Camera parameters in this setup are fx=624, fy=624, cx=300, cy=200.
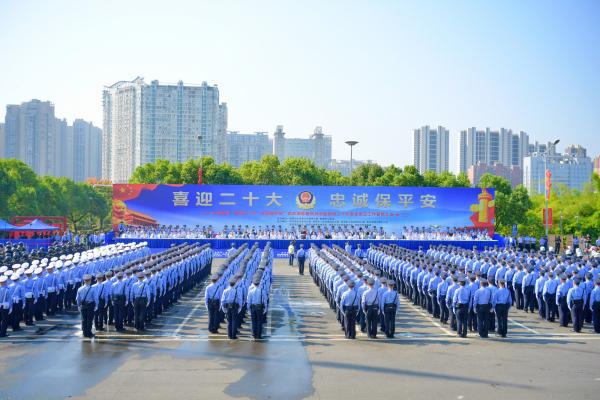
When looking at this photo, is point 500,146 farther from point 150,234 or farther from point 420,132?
point 150,234

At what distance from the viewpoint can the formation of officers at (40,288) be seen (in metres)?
12.9

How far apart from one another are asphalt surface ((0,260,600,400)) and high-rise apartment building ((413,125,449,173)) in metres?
160

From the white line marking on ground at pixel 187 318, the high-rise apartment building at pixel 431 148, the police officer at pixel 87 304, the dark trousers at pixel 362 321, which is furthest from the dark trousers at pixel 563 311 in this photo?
the high-rise apartment building at pixel 431 148

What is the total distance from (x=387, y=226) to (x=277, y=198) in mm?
7040

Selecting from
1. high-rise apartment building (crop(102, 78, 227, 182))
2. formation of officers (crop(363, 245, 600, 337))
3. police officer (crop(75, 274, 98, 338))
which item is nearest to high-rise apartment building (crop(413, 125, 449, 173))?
high-rise apartment building (crop(102, 78, 227, 182))

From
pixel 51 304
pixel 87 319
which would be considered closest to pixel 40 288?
pixel 51 304

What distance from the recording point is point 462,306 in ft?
42.8

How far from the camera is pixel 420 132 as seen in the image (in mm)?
171500

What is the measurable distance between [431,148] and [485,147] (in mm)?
14851

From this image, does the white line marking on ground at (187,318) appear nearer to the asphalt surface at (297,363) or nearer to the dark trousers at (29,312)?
the asphalt surface at (297,363)

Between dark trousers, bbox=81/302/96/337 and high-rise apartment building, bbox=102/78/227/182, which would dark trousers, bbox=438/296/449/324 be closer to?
dark trousers, bbox=81/302/96/337

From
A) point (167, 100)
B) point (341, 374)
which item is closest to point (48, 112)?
point (167, 100)

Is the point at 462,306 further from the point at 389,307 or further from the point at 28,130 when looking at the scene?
the point at 28,130

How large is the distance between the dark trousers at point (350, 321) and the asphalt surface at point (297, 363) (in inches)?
7.1
